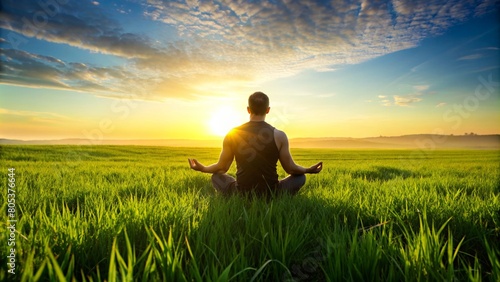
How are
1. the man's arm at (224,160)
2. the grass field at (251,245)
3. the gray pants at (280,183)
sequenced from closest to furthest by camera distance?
the grass field at (251,245) → the man's arm at (224,160) → the gray pants at (280,183)

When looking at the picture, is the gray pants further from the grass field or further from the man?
the grass field

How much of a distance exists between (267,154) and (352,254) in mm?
2771

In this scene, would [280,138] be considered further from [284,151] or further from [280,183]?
[280,183]

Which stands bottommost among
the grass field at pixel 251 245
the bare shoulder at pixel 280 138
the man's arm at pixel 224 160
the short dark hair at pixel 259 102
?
the grass field at pixel 251 245

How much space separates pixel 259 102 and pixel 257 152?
0.81 meters

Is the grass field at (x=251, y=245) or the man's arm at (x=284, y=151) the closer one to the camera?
the grass field at (x=251, y=245)

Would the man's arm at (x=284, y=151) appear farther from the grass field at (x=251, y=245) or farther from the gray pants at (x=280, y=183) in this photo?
the grass field at (x=251, y=245)

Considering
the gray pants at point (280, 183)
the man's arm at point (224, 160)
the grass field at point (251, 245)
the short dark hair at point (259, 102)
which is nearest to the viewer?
the grass field at point (251, 245)

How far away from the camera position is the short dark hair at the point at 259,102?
Result: 15.0ft

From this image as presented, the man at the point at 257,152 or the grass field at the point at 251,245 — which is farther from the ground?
the man at the point at 257,152

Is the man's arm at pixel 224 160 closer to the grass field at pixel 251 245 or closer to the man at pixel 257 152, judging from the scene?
the man at pixel 257 152

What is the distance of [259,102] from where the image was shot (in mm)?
4559

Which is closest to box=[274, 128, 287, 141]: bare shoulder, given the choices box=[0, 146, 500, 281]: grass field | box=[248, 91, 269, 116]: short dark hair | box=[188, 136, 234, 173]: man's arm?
box=[248, 91, 269, 116]: short dark hair

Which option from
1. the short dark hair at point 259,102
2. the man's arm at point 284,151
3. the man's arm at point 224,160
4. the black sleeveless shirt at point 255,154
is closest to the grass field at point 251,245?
the black sleeveless shirt at point 255,154
